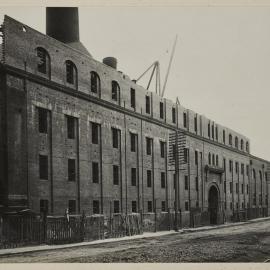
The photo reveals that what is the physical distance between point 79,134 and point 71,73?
3846mm

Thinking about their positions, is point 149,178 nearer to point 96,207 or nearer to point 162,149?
point 162,149

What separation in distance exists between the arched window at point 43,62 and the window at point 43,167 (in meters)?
4.85

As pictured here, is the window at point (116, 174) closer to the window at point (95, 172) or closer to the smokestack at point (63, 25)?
the window at point (95, 172)

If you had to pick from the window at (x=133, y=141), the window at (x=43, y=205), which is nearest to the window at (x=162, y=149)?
the window at (x=133, y=141)

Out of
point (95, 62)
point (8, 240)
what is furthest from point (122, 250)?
point (95, 62)

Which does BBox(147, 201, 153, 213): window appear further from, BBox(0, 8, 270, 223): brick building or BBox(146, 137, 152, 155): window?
BBox(146, 137, 152, 155): window

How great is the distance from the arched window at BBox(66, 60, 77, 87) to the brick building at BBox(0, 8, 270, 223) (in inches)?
2.4

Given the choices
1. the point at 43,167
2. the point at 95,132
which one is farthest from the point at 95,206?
the point at 43,167

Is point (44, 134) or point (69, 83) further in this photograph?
point (69, 83)

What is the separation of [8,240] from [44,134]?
725 cm

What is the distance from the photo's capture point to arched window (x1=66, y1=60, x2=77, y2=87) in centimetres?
3116

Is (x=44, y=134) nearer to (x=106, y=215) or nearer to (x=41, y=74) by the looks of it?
(x=41, y=74)

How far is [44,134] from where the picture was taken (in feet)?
92.6

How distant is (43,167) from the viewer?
28.2 m
